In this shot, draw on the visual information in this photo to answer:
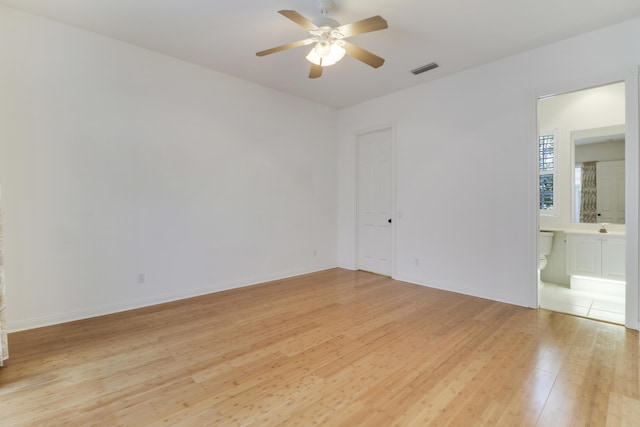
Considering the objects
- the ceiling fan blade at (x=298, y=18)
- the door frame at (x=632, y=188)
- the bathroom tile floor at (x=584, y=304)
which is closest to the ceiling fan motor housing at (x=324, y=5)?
the ceiling fan blade at (x=298, y=18)

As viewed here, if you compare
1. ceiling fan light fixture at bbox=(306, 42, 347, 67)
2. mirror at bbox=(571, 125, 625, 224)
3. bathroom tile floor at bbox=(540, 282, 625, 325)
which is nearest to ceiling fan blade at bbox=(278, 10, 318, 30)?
ceiling fan light fixture at bbox=(306, 42, 347, 67)

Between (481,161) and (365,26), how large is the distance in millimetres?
2442

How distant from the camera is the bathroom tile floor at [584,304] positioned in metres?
3.28

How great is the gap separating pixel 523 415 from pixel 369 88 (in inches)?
167

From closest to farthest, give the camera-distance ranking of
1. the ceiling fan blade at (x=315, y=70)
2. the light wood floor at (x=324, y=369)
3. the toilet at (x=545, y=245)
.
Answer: the light wood floor at (x=324, y=369) → the ceiling fan blade at (x=315, y=70) → the toilet at (x=545, y=245)

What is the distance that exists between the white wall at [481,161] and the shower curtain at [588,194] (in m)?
1.76

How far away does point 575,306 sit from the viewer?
142 inches

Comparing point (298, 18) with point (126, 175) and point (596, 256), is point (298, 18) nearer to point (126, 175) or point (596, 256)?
point (126, 175)

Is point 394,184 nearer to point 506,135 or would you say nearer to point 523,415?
point 506,135

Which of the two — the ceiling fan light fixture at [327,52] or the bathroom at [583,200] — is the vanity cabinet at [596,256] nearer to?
the bathroom at [583,200]

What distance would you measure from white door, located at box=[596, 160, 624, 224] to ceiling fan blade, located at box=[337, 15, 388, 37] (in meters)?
3.82

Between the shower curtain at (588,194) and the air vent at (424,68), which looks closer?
the air vent at (424,68)

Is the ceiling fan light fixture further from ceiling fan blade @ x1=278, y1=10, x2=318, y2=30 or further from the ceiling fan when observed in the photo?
ceiling fan blade @ x1=278, y1=10, x2=318, y2=30

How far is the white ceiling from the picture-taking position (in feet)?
8.74
